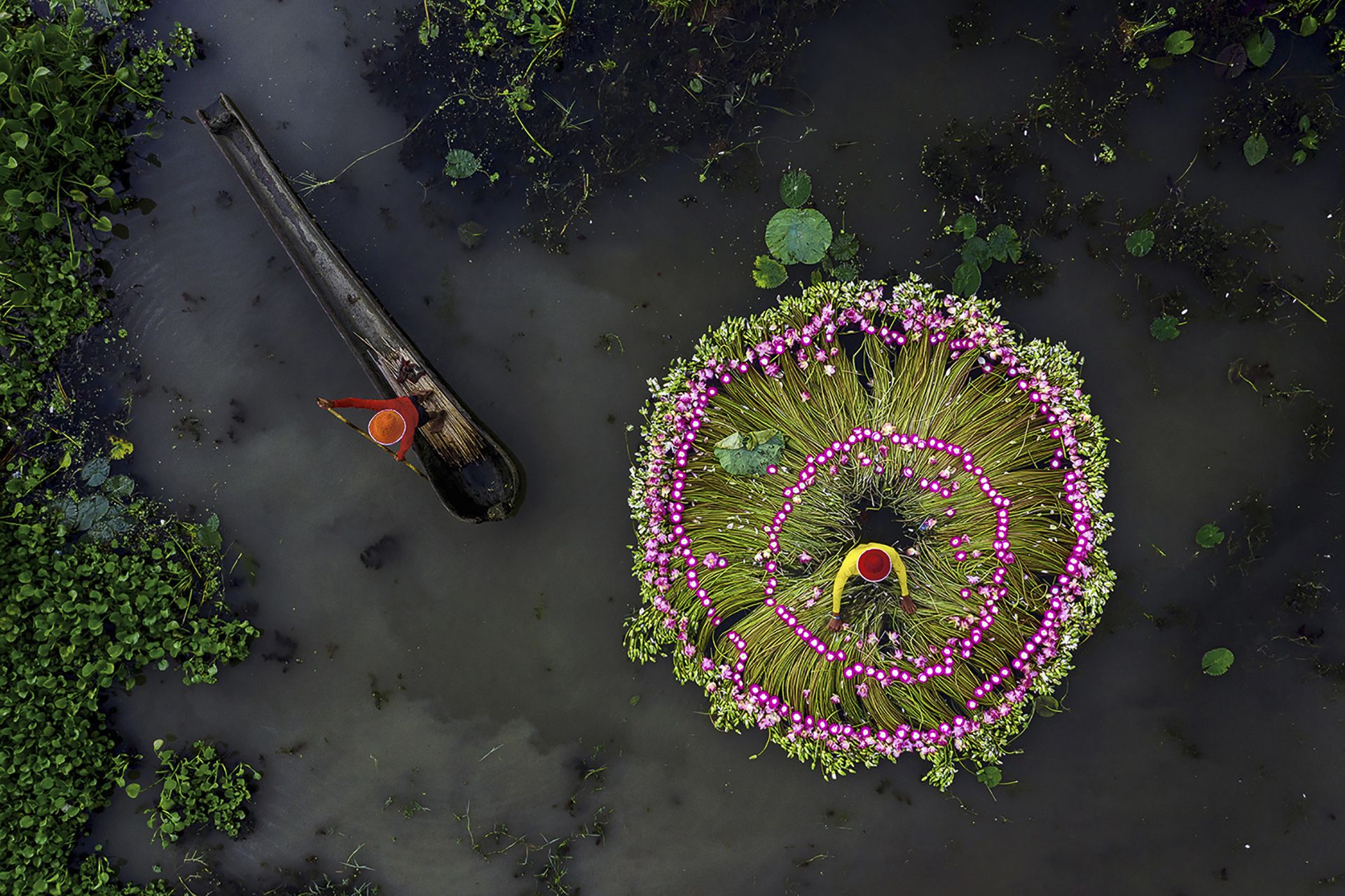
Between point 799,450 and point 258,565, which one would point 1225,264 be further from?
point 258,565

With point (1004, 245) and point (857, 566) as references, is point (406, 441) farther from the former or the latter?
point (1004, 245)

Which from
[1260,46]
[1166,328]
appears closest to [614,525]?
[1166,328]

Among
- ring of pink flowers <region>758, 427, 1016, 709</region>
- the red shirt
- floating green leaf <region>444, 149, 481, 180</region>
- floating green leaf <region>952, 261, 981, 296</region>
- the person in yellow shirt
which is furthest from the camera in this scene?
floating green leaf <region>444, 149, 481, 180</region>

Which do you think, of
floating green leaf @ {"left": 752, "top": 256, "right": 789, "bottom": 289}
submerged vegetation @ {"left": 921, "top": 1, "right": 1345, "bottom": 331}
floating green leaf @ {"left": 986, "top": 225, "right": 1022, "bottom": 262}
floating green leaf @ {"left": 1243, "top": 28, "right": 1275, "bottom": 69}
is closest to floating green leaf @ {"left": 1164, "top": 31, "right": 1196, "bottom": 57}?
submerged vegetation @ {"left": 921, "top": 1, "right": 1345, "bottom": 331}

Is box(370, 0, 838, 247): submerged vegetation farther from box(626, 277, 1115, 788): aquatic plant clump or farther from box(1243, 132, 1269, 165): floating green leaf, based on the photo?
box(1243, 132, 1269, 165): floating green leaf

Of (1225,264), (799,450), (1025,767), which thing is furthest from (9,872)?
(1225,264)
